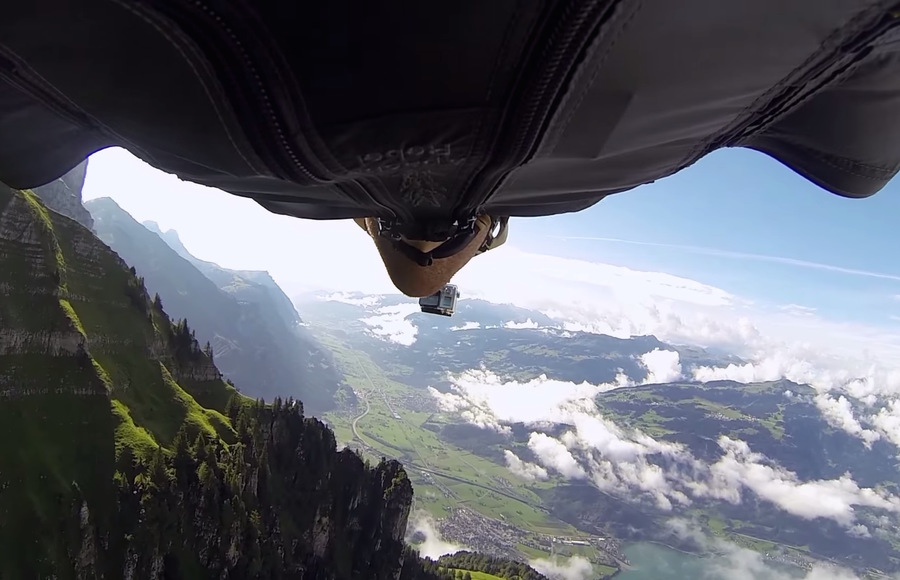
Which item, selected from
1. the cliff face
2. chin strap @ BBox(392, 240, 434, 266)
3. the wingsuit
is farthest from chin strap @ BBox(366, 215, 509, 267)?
the cliff face

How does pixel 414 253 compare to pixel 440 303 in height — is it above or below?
above

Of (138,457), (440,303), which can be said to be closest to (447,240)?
(440,303)

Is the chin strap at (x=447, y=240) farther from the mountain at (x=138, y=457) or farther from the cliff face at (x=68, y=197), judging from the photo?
the cliff face at (x=68, y=197)

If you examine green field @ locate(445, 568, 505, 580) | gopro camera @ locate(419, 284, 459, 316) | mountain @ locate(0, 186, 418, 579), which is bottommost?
green field @ locate(445, 568, 505, 580)

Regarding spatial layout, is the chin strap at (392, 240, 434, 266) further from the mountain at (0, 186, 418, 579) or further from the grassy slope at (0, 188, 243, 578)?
the mountain at (0, 186, 418, 579)

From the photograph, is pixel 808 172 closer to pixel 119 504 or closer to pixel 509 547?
pixel 119 504

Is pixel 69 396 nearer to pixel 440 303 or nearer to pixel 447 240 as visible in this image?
pixel 440 303

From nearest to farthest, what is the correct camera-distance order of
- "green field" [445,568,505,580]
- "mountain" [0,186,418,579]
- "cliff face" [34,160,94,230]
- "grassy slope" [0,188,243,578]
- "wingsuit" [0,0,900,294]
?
1. "wingsuit" [0,0,900,294]
2. "grassy slope" [0,188,243,578]
3. "mountain" [0,186,418,579]
4. "green field" [445,568,505,580]
5. "cliff face" [34,160,94,230]
